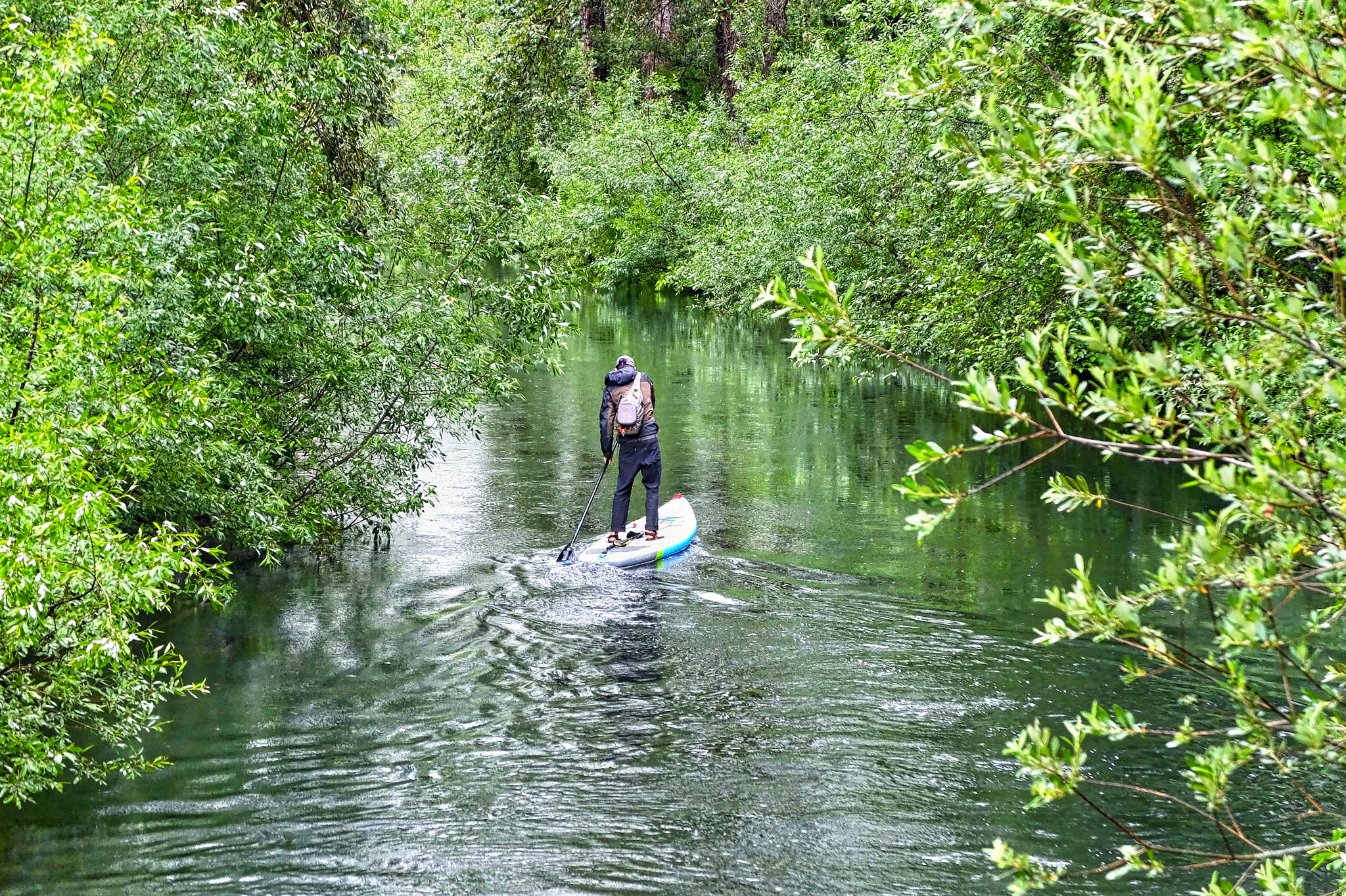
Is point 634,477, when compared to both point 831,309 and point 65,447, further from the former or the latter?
point 831,309

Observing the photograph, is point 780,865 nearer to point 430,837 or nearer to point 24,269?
point 430,837

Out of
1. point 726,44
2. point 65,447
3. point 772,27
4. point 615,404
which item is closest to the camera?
point 65,447

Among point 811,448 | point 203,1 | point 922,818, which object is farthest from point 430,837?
point 811,448

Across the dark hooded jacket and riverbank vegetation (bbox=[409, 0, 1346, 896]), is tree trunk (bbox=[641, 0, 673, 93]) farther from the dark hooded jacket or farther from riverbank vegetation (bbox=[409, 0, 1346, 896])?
the dark hooded jacket

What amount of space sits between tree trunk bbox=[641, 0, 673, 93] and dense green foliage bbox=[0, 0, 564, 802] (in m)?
24.3

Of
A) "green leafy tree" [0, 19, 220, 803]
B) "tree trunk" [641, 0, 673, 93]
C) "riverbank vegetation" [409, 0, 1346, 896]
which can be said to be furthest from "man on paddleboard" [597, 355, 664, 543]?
"tree trunk" [641, 0, 673, 93]

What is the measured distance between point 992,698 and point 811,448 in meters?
10.4

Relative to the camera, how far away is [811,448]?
741 inches

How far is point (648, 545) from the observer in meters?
12.4

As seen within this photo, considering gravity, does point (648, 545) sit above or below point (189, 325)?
below

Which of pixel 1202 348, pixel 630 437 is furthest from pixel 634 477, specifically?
pixel 1202 348

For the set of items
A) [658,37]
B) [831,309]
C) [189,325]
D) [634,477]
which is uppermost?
[658,37]

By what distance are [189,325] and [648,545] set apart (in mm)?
4968

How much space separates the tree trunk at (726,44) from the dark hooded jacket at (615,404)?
95.4 ft
